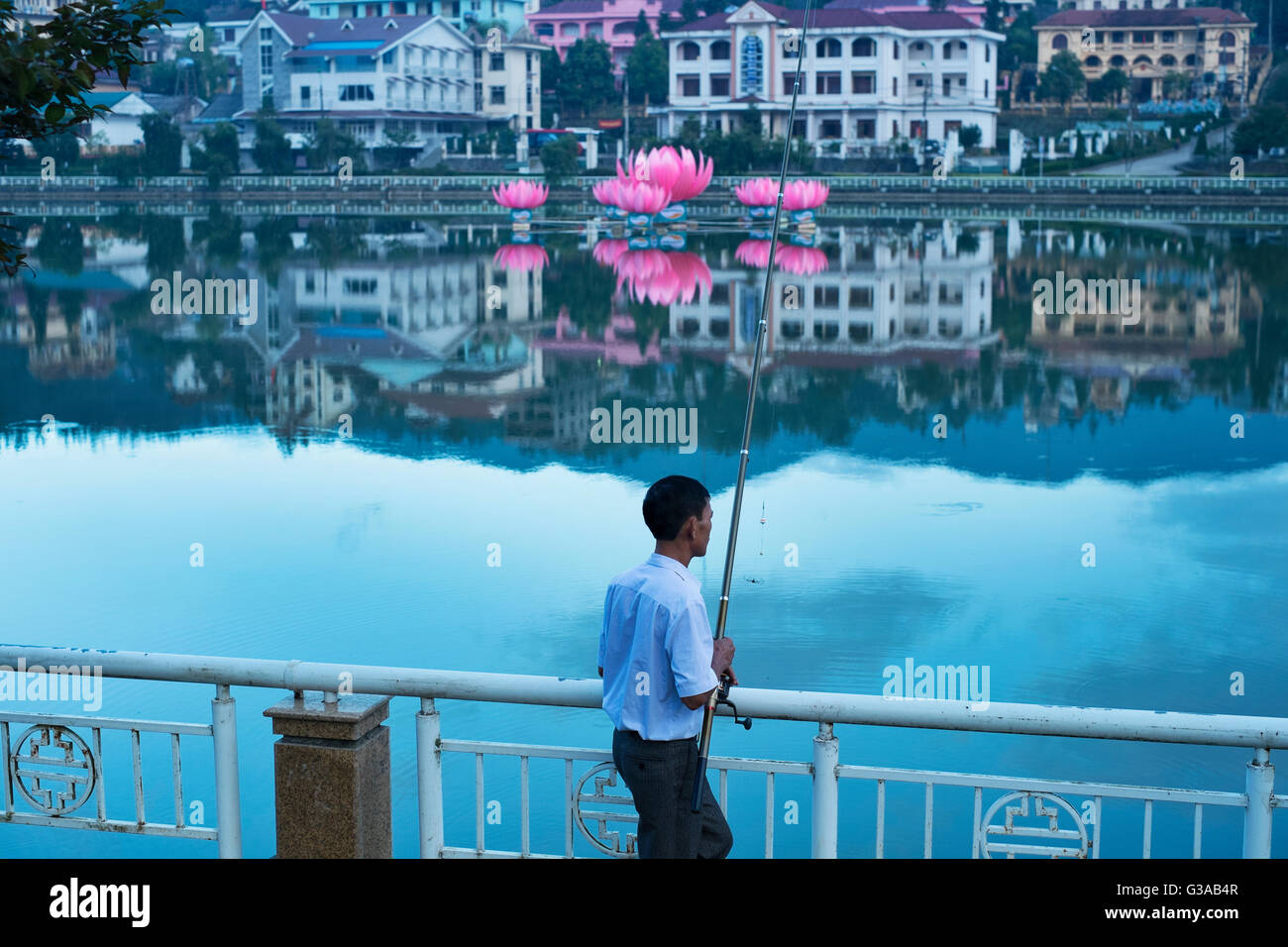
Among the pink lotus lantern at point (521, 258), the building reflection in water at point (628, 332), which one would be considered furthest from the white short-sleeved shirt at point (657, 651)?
the pink lotus lantern at point (521, 258)

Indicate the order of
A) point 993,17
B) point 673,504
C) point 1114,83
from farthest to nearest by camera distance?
point 993,17 → point 1114,83 → point 673,504

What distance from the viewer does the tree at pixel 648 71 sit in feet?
201

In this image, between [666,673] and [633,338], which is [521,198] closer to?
[633,338]

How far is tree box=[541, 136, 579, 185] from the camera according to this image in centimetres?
4781

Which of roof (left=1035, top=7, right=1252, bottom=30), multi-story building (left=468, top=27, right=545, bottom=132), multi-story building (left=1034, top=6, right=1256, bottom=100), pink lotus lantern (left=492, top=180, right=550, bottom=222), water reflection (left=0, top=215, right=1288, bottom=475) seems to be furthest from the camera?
roof (left=1035, top=7, right=1252, bottom=30)

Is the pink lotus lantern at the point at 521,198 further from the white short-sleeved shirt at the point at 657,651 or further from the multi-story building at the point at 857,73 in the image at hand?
the white short-sleeved shirt at the point at 657,651

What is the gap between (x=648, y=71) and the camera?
6134 cm

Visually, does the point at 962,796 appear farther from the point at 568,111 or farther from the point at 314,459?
the point at 568,111

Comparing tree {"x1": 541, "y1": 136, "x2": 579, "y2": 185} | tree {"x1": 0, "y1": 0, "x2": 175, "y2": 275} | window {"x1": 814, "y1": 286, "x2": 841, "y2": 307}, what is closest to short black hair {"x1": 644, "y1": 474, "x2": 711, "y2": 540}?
tree {"x1": 0, "y1": 0, "x2": 175, "y2": 275}

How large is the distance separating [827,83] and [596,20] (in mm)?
Answer: 23869

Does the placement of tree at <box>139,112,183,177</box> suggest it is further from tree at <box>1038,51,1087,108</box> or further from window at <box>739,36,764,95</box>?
tree at <box>1038,51,1087,108</box>

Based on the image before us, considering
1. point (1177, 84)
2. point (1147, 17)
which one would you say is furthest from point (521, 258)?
point (1147, 17)

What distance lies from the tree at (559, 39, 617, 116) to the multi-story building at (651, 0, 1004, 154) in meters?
4.38
